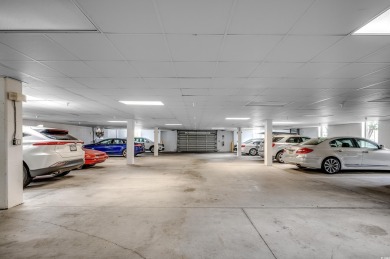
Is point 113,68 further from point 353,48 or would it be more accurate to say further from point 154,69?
point 353,48

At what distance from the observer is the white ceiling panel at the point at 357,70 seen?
3.44 metres

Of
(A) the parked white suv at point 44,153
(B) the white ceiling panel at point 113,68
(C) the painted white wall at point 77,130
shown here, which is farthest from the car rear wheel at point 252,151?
(C) the painted white wall at point 77,130

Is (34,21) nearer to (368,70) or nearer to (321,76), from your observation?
(321,76)

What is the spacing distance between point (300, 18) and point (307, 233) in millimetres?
2681

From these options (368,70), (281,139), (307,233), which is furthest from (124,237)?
(281,139)

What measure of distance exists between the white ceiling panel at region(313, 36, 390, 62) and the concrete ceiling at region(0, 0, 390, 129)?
Result: 0.05 ft

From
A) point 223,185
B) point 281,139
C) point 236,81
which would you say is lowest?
point 223,185

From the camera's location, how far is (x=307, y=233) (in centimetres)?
279

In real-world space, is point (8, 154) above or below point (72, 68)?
below

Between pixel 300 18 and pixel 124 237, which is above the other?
pixel 300 18

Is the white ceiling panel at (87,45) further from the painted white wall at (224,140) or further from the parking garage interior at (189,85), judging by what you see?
the painted white wall at (224,140)

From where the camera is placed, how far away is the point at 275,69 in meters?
3.65

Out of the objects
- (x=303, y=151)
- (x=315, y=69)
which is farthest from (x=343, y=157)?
(x=315, y=69)

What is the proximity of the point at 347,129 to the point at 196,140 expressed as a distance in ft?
47.9
